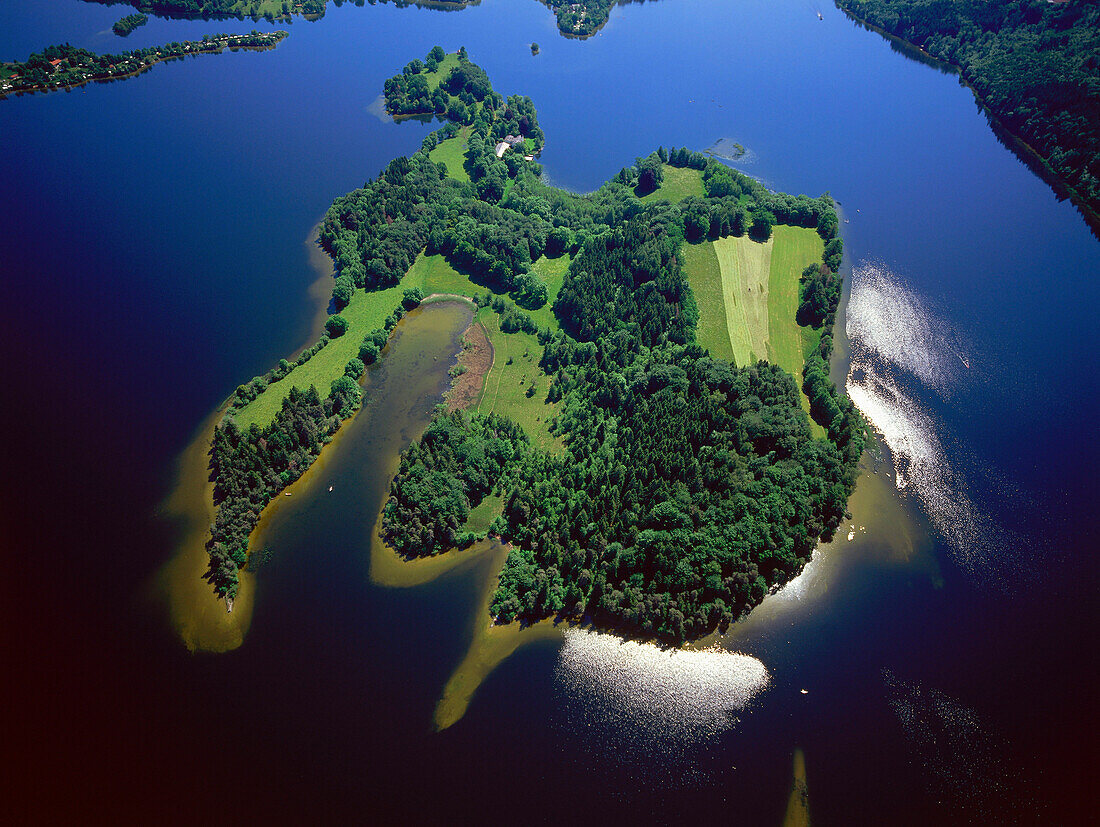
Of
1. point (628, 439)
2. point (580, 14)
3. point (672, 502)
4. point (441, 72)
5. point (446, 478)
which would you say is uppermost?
point (580, 14)

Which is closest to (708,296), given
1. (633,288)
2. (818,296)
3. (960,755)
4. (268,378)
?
(633,288)

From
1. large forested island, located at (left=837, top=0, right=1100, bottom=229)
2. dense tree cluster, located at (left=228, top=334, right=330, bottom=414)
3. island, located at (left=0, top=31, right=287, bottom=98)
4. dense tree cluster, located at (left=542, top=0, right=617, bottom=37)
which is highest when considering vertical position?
large forested island, located at (left=837, top=0, right=1100, bottom=229)

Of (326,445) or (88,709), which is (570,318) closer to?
(326,445)

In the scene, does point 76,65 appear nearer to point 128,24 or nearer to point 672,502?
point 128,24

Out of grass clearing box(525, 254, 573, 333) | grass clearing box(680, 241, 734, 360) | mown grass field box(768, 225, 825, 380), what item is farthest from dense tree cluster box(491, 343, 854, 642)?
grass clearing box(525, 254, 573, 333)

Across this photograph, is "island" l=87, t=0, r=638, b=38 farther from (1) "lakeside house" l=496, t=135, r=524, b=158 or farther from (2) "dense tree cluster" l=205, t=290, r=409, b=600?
(2) "dense tree cluster" l=205, t=290, r=409, b=600

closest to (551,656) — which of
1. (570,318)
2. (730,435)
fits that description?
(730,435)
